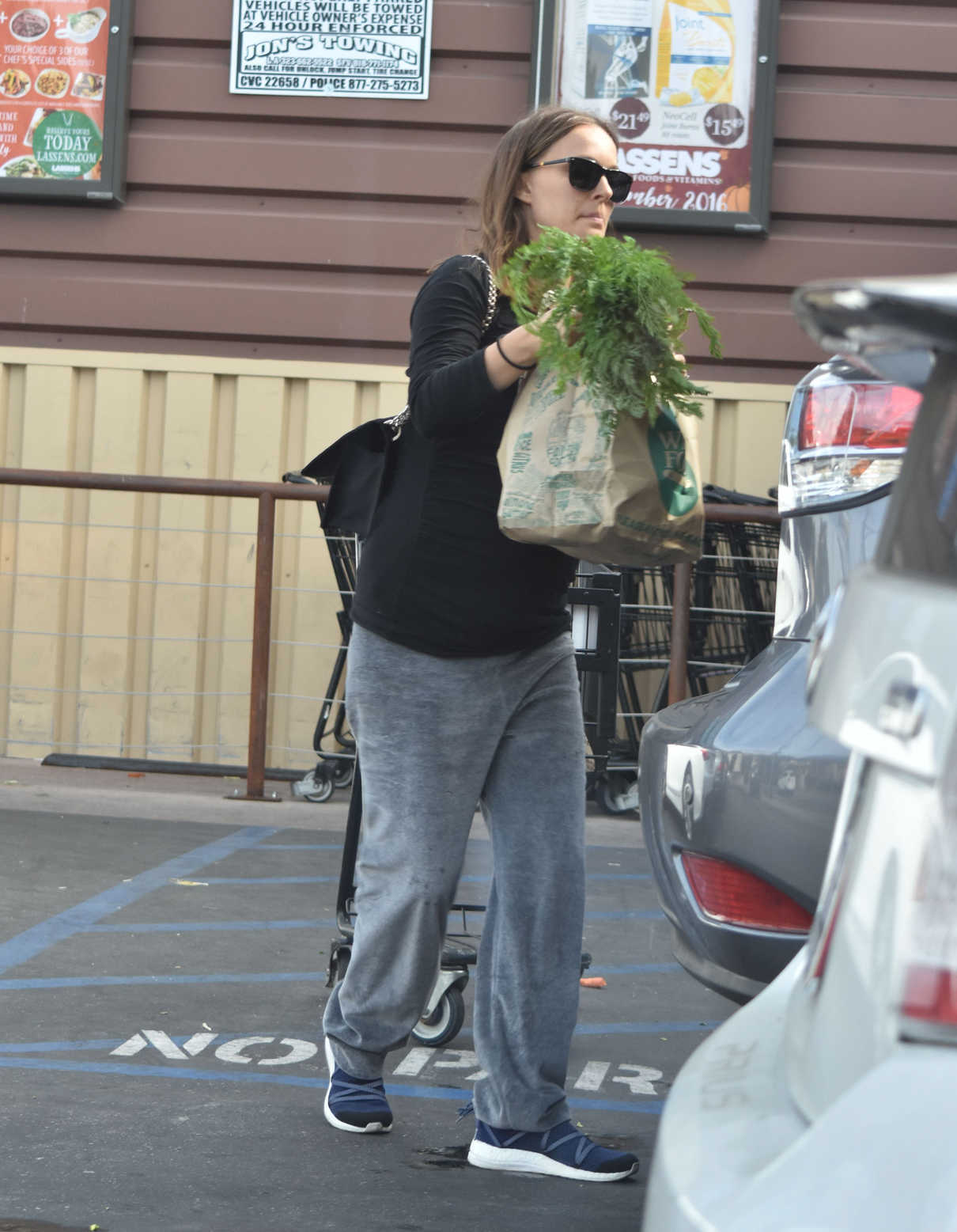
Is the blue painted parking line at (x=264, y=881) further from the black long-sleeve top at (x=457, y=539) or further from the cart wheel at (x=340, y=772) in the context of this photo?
the black long-sleeve top at (x=457, y=539)

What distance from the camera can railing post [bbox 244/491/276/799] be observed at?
7129mm

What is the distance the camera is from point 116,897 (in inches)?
211

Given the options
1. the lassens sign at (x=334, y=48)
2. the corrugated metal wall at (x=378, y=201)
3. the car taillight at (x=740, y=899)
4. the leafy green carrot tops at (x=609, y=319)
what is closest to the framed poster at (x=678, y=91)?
the corrugated metal wall at (x=378, y=201)

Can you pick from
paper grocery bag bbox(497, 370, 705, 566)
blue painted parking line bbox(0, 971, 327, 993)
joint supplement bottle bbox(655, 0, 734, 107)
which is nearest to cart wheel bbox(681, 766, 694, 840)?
paper grocery bag bbox(497, 370, 705, 566)

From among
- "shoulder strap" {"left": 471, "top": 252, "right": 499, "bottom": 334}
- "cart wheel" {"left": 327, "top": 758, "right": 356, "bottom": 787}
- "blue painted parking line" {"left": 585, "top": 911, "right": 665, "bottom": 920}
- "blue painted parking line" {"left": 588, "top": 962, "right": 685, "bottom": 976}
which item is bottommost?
"blue painted parking line" {"left": 588, "top": 962, "right": 685, "bottom": 976}

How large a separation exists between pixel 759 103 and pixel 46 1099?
20.9ft

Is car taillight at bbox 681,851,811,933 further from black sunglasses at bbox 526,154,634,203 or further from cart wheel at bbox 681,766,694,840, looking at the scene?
black sunglasses at bbox 526,154,634,203

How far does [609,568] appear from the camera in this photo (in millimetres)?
5863

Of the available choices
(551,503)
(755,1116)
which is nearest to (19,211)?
(551,503)

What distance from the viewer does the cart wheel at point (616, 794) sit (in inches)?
284

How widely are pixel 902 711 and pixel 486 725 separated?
1.87 metres

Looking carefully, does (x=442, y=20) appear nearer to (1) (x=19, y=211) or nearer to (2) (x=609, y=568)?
(1) (x=19, y=211)

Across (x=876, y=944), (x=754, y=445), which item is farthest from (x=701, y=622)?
(x=876, y=944)

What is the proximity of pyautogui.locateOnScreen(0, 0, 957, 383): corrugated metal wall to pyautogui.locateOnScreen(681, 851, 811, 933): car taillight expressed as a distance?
570cm
